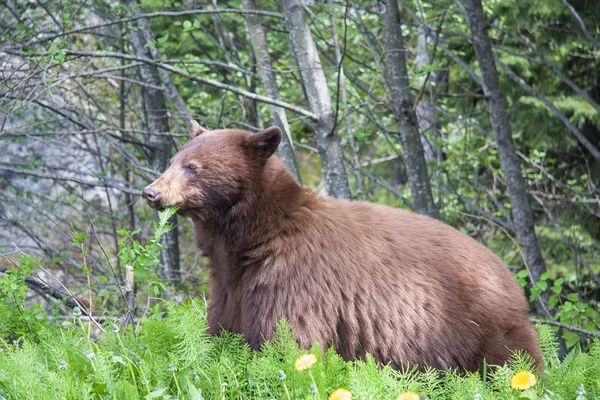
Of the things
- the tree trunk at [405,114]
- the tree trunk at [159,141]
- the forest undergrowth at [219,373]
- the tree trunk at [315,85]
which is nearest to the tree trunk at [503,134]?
the tree trunk at [405,114]

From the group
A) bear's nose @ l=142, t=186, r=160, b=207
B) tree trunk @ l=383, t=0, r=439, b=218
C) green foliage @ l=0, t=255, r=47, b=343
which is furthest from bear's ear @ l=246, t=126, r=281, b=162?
tree trunk @ l=383, t=0, r=439, b=218

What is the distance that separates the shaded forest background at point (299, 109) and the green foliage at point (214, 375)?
2.93 ft

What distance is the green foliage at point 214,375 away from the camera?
2.92 m

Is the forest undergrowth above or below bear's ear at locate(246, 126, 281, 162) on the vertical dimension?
below

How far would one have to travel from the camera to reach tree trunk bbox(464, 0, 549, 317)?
6660 mm

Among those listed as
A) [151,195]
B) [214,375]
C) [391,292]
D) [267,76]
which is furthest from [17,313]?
[267,76]

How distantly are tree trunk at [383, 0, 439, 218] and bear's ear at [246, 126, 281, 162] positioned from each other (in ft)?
7.74

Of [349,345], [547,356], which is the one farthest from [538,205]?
[349,345]

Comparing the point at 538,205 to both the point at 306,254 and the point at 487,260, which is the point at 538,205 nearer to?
the point at 487,260

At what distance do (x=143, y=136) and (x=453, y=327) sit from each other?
18.7 ft

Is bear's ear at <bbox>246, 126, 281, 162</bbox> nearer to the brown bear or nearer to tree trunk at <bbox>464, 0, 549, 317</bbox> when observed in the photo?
the brown bear

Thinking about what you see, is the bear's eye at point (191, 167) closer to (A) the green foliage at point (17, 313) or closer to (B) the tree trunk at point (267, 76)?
(A) the green foliage at point (17, 313)

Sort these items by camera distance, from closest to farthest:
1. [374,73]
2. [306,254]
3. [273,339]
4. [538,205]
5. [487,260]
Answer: [273,339], [306,254], [487,260], [374,73], [538,205]

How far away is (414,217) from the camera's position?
4.21 metres
